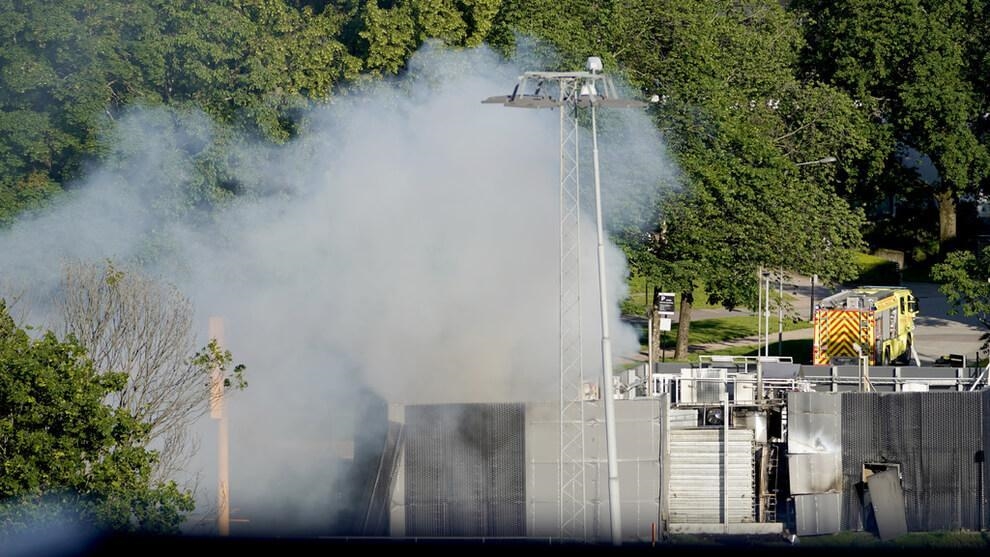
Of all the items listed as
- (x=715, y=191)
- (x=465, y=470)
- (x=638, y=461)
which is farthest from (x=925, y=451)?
(x=715, y=191)

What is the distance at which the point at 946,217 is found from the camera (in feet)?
253

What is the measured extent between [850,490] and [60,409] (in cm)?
1670

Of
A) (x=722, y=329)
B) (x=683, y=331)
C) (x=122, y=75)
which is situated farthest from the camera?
(x=722, y=329)

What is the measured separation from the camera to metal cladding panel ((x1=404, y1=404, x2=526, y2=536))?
3759 cm

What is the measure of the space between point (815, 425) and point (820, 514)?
1871 mm

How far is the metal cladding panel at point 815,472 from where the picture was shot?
39.3 metres

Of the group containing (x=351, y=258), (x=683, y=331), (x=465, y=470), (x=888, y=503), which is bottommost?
(x=888, y=503)

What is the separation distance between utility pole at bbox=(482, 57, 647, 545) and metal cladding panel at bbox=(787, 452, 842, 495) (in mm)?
4895

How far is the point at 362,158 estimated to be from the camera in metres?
45.7

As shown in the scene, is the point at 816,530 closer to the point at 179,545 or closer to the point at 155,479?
the point at 155,479

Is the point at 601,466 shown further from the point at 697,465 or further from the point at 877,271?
the point at 877,271

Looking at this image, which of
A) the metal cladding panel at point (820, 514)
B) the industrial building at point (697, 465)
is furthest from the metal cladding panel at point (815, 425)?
the metal cladding panel at point (820, 514)

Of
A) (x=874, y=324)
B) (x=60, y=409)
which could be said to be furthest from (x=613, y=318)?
(x=60, y=409)

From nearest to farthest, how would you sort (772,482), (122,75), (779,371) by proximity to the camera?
(772,482)
(779,371)
(122,75)
